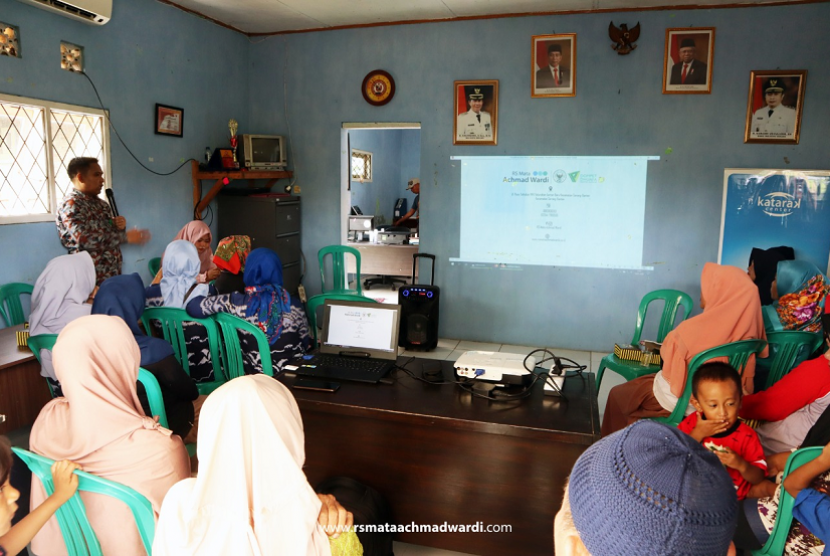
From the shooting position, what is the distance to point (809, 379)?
2.17m

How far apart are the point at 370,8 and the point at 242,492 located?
4471mm

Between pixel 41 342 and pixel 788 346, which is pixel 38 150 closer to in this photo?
pixel 41 342

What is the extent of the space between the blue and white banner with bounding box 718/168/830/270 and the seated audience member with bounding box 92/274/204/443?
13.9 feet

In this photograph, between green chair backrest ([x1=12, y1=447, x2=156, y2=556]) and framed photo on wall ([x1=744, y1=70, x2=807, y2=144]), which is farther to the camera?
framed photo on wall ([x1=744, y1=70, x2=807, y2=144])

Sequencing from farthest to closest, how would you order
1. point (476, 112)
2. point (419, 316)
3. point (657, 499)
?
1. point (476, 112)
2. point (419, 316)
3. point (657, 499)

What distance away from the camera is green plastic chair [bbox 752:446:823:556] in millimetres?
1616

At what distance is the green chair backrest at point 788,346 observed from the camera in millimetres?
2883

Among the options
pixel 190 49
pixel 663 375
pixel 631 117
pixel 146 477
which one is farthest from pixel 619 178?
pixel 146 477

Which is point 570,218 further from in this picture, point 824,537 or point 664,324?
point 824,537

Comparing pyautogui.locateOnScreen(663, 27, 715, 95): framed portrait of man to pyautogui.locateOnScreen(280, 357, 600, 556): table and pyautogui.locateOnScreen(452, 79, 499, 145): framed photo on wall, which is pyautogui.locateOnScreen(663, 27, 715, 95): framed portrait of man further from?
pyautogui.locateOnScreen(280, 357, 600, 556): table

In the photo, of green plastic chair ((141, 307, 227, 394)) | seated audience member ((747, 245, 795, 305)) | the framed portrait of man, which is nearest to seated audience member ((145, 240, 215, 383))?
green plastic chair ((141, 307, 227, 394))

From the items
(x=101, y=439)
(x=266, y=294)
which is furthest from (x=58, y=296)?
(x=101, y=439)

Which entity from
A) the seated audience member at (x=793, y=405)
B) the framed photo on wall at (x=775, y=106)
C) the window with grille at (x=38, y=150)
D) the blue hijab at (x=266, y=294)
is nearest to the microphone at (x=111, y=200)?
the window with grille at (x=38, y=150)

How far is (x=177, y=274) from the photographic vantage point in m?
3.43
